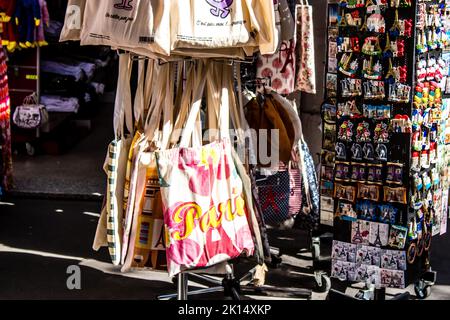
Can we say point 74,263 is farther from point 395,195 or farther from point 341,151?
point 395,195

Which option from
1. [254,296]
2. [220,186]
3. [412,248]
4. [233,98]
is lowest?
[254,296]

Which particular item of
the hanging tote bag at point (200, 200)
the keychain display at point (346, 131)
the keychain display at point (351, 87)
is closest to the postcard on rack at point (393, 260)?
the keychain display at point (346, 131)

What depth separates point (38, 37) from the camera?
32.1 feet

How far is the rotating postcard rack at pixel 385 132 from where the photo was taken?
5191 mm

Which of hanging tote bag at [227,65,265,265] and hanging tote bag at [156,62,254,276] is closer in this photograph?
hanging tote bag at [156,62,254,276]

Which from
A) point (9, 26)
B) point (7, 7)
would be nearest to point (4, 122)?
point (9, 26)

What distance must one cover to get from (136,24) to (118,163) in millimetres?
835

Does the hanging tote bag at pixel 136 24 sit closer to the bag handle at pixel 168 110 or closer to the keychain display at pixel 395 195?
the bag handle at pixel 168 110

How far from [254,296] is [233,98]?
171 cm

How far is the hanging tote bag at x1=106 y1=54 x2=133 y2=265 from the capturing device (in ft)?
14.4

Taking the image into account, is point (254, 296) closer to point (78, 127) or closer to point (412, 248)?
point (412, 248)

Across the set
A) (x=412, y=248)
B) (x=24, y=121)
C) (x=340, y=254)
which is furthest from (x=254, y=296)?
(x=24, y=121)

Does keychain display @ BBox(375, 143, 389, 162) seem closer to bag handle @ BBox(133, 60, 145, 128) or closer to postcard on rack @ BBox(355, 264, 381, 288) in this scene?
postcard on rack @ BBox(355, 264, 381, 288)

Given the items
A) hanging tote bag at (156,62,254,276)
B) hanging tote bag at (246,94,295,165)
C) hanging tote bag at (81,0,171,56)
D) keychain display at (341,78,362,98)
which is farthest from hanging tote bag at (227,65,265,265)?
keychain display at (341,78,362,98)
